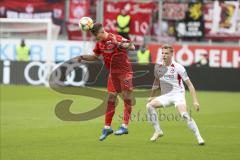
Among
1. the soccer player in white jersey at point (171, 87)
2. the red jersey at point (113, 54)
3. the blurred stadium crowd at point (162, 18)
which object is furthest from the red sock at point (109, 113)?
the blurred stadium crowd at point (162, 18)

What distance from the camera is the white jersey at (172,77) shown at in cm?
1391

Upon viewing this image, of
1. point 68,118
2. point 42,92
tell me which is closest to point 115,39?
point 68,118

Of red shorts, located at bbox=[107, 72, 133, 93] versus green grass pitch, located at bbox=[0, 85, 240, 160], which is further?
A: red shorts, located at bbox=[107, 72, 133, 93]

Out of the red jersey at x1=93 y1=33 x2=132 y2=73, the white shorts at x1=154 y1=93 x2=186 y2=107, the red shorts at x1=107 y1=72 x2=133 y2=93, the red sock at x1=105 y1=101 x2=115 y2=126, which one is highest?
the red jersey at x1=93 y1=33 x2=132 y2=73

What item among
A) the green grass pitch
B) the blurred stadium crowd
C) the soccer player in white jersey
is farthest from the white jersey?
the blurred stadium crowd

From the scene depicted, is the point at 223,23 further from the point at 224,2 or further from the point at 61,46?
the point at 61,46

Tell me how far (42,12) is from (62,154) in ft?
75.6

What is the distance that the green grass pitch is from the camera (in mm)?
12859

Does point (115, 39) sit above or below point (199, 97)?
above

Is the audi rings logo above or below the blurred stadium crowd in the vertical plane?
below

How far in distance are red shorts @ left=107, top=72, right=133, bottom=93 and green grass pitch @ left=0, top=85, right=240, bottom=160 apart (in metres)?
1.06

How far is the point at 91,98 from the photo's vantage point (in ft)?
85.3

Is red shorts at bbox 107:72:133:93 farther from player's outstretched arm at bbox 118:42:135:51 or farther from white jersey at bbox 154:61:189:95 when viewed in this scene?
player's outstretched arm at bbox 118:42:135:51

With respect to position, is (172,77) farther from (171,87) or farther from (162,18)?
(162,18)
